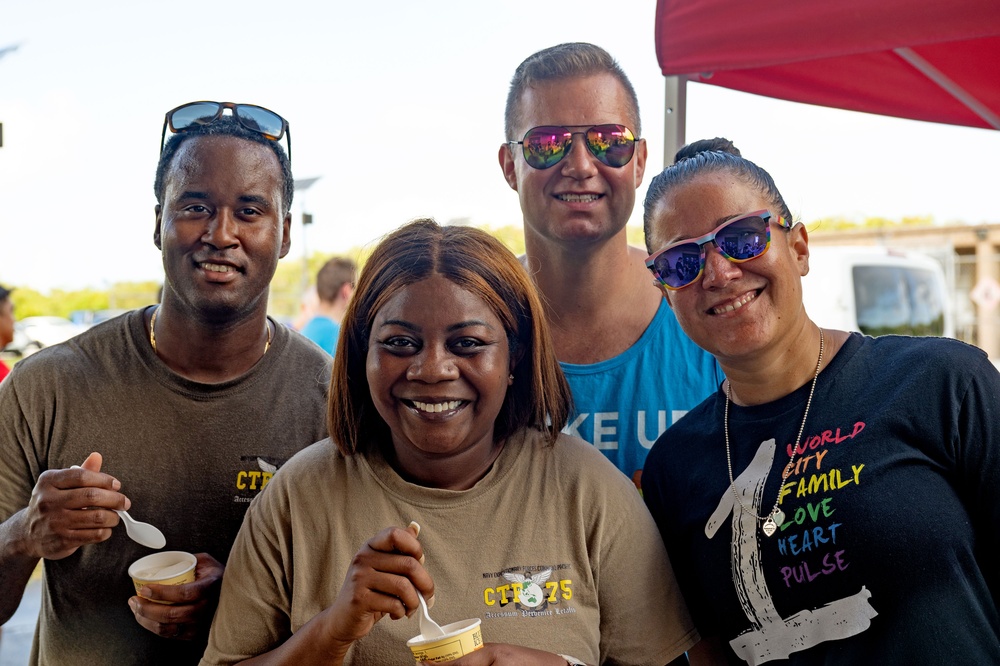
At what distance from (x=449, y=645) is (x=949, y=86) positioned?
3.42 metres

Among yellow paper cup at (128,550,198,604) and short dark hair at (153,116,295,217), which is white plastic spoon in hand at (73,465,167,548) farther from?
short dark hair at (153,116,295,217)

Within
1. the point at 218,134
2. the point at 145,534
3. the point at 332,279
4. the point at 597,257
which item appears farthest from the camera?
the point at 332,279

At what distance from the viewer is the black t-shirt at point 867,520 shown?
1998 mm

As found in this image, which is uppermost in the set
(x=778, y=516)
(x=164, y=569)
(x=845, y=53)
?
(x=845, y=53)

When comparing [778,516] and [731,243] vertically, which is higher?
[731,243]

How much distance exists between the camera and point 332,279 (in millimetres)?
8125

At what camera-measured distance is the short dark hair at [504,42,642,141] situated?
3.06 m

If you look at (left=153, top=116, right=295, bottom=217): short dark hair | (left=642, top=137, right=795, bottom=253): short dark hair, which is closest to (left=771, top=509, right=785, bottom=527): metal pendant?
(left=642, top=137, right=795, bottom=253): short dark hair

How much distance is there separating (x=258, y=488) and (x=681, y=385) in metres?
1.39

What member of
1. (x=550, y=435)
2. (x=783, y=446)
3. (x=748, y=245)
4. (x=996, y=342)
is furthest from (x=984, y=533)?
(x=996, y=342)

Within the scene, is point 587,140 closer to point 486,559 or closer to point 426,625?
point 486,559

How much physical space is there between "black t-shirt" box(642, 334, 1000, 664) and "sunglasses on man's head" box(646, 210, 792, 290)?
374 millimetres

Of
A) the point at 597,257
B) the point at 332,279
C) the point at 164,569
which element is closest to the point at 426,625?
the point at 164,569

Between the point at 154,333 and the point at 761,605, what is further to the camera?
the point at 154,333
